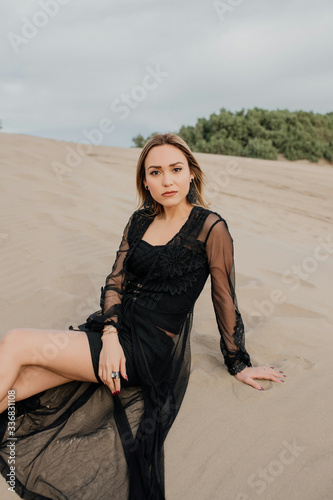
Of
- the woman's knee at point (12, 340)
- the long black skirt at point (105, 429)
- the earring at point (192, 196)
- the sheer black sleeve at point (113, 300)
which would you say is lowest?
the long black skirt at point (105, 429)

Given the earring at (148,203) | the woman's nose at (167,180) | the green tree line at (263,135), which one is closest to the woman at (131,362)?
the woman's nose at (167,180)

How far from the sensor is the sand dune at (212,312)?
6.95ft

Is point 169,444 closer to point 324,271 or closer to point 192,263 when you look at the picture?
point 192,263

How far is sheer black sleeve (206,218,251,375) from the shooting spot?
255 centimetres

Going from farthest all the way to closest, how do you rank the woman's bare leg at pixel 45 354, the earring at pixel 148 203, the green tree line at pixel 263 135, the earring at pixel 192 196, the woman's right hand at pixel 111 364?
the green tree line at pixel 263 135 < the earring at pixel 148 203 < the earring at pixel 192 196 < the woman's right hand at pixel 111 364 < the woman's bare leg at pixel 45 354

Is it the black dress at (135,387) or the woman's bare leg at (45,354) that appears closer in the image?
the black dress at (135,387)

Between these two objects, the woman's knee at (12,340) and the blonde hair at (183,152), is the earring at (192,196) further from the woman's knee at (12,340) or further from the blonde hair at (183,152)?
the woman's knee at (12,340)

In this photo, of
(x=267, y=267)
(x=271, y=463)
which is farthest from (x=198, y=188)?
(x=267, y=267)

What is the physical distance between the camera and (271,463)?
82.8 inches

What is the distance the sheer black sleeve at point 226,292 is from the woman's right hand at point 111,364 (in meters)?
0.67

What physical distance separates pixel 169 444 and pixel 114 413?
0.35 meters

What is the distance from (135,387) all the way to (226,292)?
31.4 inches

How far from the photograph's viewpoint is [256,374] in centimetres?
266

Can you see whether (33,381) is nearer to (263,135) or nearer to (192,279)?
(192,279)
